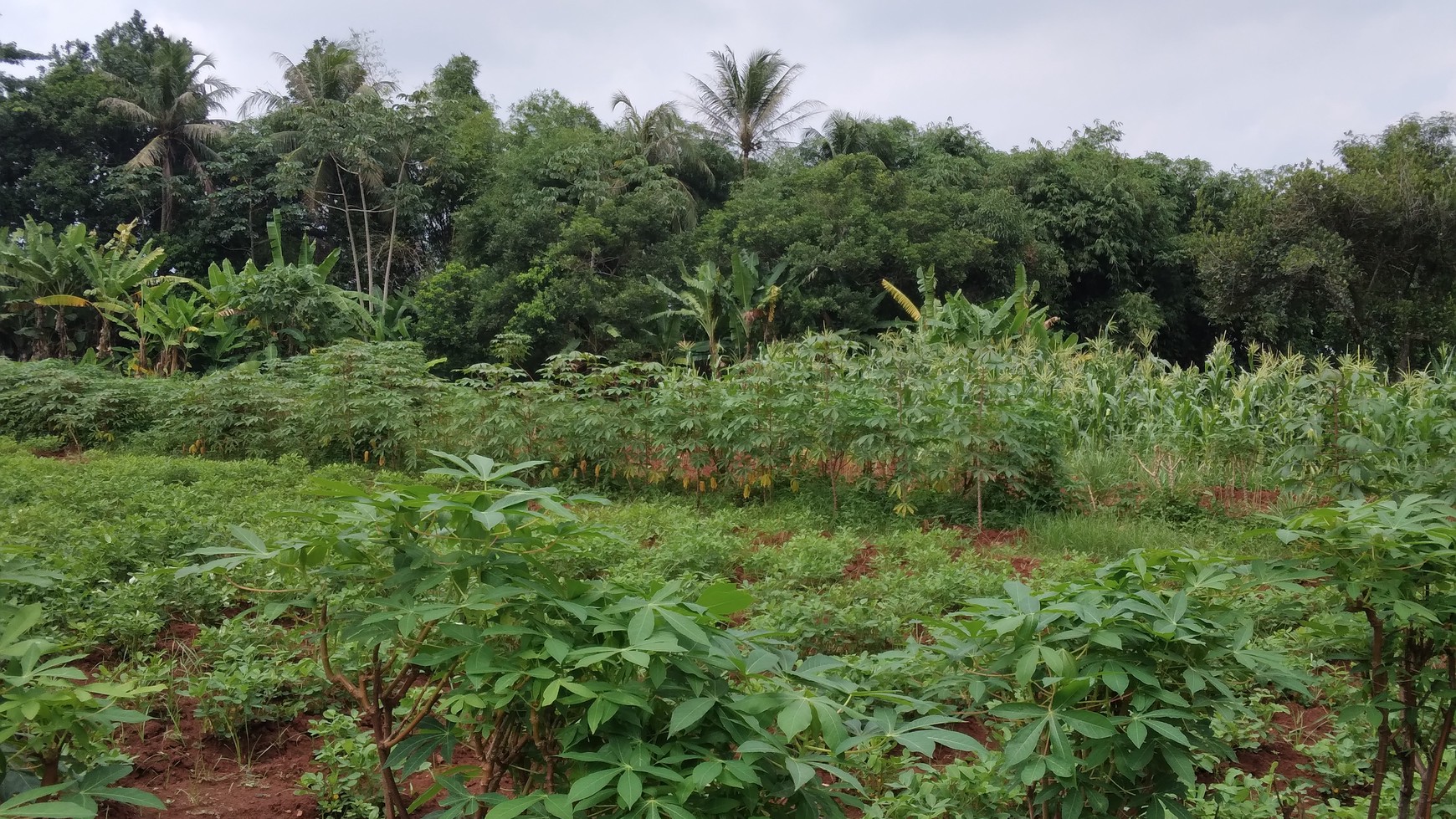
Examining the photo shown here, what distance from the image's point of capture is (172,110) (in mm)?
25250

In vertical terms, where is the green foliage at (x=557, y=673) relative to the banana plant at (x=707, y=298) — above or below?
below

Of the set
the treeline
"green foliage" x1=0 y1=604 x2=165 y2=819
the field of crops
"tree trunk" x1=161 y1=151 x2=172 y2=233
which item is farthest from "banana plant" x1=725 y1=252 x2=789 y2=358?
"tree trunk" x1=161 y1=151 x2=172 y2=233

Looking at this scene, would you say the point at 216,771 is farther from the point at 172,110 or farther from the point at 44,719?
the point at 172,110

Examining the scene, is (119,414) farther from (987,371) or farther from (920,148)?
(920,148)

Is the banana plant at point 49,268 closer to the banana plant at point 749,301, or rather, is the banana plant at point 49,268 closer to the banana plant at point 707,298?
the banana plant at point 707,298

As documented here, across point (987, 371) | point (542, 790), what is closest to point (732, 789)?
point (542, 790)

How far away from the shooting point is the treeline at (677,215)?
760 inches

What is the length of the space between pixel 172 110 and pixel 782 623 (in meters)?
28.8

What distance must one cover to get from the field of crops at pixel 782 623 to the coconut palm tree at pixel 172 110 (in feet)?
71.8

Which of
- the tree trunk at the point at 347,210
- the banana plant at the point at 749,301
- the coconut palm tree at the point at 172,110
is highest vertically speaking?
the coconut palm tree at the point at 172,110

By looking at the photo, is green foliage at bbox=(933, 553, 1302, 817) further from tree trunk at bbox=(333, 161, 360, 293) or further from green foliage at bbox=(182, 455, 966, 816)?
tree trunk at bbox=(333, 161, 360, 293)

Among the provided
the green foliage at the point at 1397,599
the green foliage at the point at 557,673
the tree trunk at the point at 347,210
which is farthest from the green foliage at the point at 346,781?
the tree trunk at the point at 347,210

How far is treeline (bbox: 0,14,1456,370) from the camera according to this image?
1930cm

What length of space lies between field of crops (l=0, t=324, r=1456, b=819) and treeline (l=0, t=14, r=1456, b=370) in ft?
29.9
